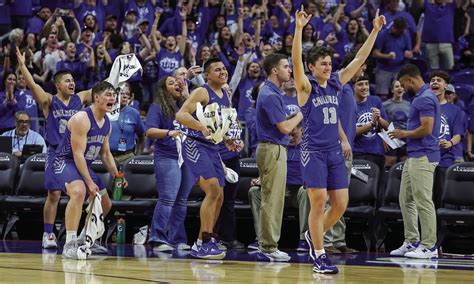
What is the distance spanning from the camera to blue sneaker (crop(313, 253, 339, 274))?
9.90 meters

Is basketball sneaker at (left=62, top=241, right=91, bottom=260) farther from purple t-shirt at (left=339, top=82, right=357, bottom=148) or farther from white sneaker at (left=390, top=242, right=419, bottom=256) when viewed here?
white sneaker at (left=390, top=242, right=419, bottom=256)

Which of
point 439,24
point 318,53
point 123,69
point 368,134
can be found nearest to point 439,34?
point 439,24

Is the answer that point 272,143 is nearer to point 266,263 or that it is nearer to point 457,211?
point 266,263

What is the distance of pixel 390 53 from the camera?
1792 centimetres

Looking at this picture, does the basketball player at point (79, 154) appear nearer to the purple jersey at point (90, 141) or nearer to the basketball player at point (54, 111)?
the purple jersey at point (90, 141)

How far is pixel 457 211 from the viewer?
1248cm

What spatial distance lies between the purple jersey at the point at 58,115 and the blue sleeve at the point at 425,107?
4.11 m

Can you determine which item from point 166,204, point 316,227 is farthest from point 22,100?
point 316,227

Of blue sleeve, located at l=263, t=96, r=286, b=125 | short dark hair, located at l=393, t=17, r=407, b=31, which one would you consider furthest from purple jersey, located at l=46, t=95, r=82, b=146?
short dark hair, located at l=393, t=17, r=407, b=31

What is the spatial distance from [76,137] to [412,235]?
3.99 meters

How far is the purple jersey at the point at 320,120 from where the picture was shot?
10164 mm

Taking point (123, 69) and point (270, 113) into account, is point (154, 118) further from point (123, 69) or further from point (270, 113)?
point (270, 113)

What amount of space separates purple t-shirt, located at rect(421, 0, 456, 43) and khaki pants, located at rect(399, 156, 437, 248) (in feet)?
22.8

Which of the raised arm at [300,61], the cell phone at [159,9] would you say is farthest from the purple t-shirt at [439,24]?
the raised arm at [300,61]
